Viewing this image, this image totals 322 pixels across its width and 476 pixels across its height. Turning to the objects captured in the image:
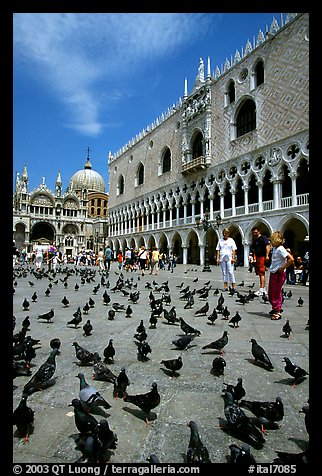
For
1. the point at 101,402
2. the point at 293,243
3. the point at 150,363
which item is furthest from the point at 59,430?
the point at 293,243

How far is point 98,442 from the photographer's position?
1.53m

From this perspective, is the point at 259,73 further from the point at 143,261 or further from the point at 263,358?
the point at 263,358

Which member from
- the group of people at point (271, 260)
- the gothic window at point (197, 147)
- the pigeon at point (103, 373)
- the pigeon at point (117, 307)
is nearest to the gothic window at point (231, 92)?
the gothic window at point (197, 147)

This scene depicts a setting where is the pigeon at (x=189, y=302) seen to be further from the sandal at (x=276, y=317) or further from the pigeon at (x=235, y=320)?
the sandal at (x=276, y=317)

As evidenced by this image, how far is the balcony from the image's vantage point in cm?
2665

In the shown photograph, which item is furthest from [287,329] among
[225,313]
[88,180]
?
[88,180]

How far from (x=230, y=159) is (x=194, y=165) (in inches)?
167

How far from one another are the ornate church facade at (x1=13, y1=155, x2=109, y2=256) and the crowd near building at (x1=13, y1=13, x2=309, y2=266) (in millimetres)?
20982

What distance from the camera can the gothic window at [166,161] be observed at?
34500 millimetres

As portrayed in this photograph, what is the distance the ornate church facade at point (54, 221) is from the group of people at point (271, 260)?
4879 cm
